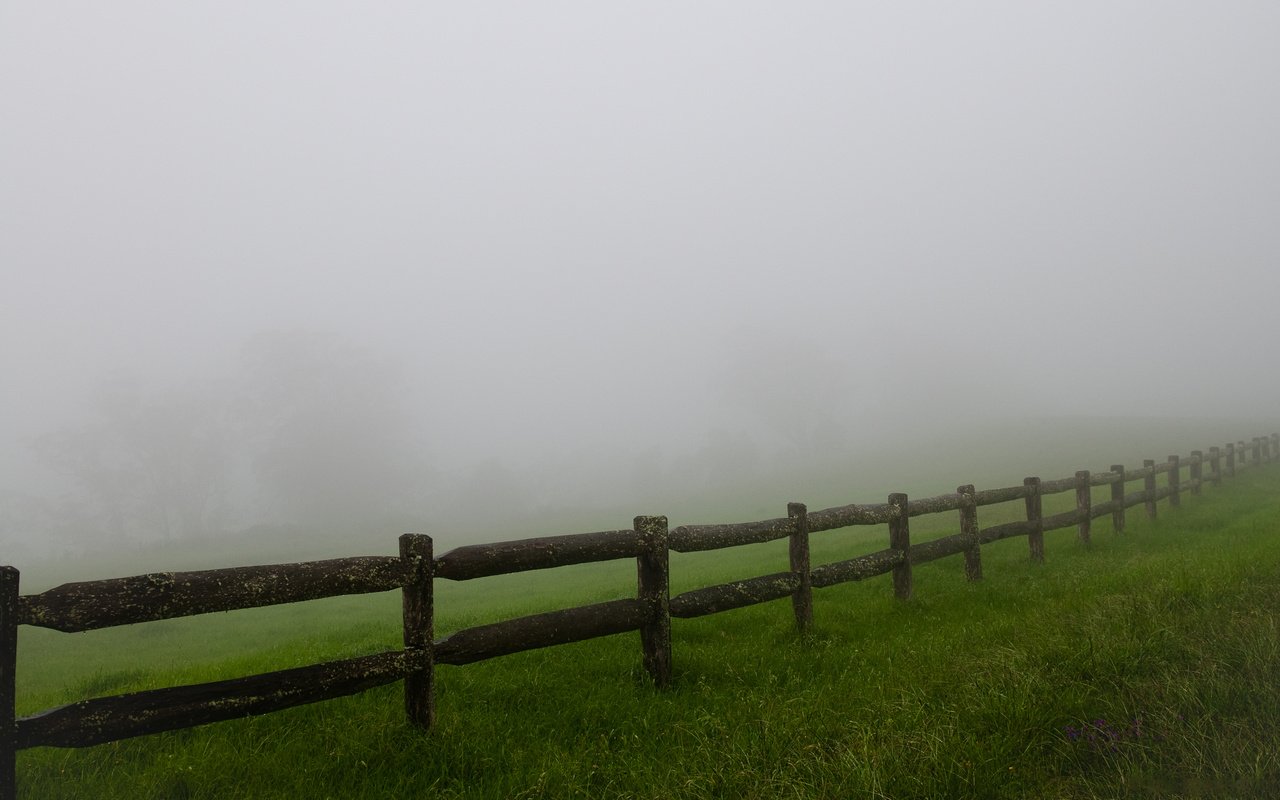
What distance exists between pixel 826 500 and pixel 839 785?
39728mm

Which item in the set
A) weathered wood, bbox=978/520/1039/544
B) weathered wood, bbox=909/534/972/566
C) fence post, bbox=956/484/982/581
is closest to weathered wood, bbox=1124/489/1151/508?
weathered wood, bbox=978/520/1039/544

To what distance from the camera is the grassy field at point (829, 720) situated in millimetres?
3412

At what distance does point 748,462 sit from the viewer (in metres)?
72.0

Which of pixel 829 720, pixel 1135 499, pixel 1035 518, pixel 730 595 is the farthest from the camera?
pixel 1135 499

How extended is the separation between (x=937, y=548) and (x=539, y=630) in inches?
235

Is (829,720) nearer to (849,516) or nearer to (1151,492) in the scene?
(849,516)

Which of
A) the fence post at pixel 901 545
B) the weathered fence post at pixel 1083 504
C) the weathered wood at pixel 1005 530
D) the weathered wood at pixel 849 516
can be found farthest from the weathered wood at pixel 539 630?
the weathered fence post at pixel 1083 504

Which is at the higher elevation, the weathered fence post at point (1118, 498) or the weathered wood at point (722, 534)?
the weathered wood at point (722, 534)

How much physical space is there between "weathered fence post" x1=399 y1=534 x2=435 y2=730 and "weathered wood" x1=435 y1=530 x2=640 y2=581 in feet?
0.55

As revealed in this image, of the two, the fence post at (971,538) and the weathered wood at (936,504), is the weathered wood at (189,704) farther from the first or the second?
the fence post at (971,538)

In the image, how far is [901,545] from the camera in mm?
7984

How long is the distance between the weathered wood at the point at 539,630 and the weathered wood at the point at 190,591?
0.62m

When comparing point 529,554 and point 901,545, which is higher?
point 529,554

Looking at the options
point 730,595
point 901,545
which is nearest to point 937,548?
point 901,545
